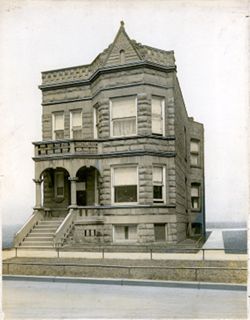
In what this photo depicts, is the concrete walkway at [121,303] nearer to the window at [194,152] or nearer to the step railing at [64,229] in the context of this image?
the step railing at [64,229]

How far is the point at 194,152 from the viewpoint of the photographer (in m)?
13.1

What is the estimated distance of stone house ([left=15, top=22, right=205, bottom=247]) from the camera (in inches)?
548

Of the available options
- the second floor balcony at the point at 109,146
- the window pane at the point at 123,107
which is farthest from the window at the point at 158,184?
the window pane at the point at 123,107

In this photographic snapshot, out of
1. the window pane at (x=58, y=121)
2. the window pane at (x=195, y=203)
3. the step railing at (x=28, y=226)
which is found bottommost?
the step railing at (x=28, y=226)

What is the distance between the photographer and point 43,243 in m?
13.4

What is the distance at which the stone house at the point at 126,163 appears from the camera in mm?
13922

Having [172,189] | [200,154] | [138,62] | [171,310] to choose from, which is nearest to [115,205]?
[172,189]

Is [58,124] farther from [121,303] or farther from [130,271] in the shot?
[121,303]

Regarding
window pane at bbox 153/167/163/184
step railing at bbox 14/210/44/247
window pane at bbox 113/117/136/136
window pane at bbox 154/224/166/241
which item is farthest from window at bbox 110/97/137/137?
step railing at bbox 14/210/44/247

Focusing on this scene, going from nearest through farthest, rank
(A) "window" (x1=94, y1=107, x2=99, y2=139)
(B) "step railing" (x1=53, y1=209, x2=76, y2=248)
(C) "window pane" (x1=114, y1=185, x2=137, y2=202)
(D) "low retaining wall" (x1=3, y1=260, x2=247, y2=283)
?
(D) "low retaining wall" (x1=3, y1=260, x2=247, y2=283) → (B) "step railing" (x1=53, y1=209, x2=76, y2=248) → (C) "window pane" (x1=114, y1=185, x2=137, y2=202) → (A) "window" (x1=94, y1=107, x2=99, y2=139)

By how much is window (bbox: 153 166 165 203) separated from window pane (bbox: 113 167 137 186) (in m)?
0.73

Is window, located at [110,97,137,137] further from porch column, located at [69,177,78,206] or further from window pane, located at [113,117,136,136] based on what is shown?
porch column, located at [69,177,78,206]

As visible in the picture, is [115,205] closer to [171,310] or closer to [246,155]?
[246,155]

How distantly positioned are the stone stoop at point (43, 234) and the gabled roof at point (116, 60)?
472cm
